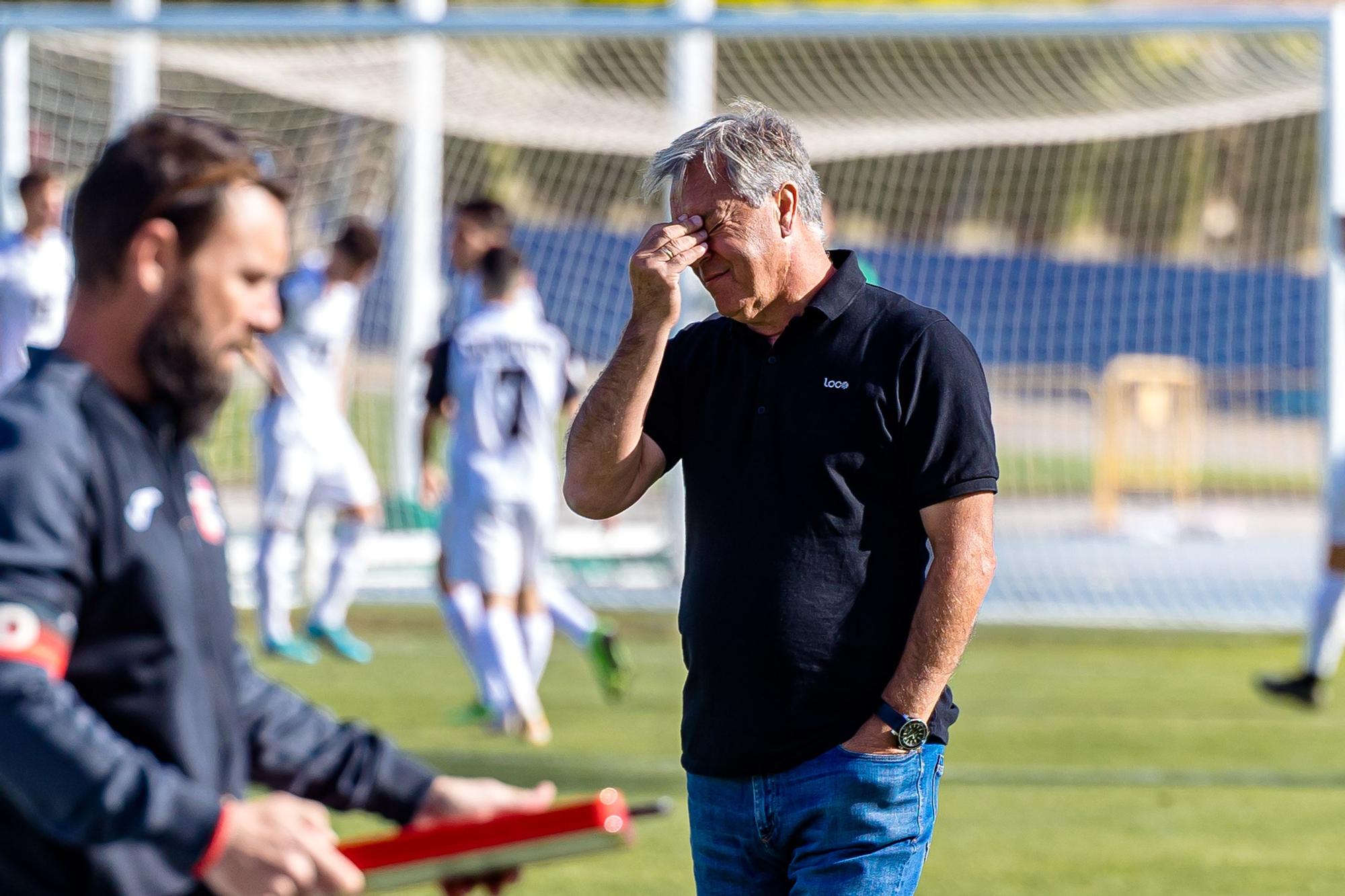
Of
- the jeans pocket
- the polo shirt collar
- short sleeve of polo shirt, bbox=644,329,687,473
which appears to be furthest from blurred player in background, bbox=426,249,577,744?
the jeans pocket

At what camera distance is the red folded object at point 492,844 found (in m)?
1.86

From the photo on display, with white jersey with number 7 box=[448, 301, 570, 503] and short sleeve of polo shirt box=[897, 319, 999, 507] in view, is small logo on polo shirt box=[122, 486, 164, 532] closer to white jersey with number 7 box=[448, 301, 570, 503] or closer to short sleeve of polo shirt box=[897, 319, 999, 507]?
short sleeve of polo shirt box=[897, 319, 999, 507]

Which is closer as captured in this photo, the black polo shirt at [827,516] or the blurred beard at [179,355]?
the blurred beard at [179,355]

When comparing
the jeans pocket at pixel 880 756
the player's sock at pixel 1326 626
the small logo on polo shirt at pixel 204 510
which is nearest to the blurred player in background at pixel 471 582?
the player's sock at pixel 1326 626

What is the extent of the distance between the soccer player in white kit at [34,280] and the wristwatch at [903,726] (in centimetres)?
802

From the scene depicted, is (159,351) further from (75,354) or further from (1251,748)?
(1251,748)

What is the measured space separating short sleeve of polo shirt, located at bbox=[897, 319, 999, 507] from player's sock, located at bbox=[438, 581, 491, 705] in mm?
5358

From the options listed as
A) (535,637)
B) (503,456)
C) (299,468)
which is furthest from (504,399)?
(299,468)

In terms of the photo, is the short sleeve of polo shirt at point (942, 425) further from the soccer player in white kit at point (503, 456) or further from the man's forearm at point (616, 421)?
the soccer player in white kit at point (503, 456)

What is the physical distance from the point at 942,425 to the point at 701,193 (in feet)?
1.92

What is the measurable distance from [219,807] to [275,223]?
0.70m

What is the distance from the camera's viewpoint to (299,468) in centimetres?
1043

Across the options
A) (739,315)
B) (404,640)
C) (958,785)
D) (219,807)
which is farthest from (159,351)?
(404,640)

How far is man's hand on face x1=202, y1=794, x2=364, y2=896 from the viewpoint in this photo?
1834 millimetres
